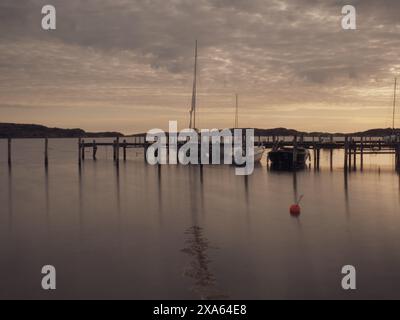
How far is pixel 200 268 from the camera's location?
1262cm

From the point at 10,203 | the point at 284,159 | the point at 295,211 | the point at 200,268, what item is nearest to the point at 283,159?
the point at 284,159

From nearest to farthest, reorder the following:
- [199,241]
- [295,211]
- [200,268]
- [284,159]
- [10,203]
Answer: [200,268], [199,241], [295,211], [10,203], [284,159]

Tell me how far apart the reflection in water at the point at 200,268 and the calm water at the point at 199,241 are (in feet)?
0.13

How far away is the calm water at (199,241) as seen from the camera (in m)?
11.4

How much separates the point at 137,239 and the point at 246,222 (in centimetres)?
577

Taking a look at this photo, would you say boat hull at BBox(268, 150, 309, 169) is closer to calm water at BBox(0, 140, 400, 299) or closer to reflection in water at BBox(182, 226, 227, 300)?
calm water at BBox(0, 140, 400, 299)

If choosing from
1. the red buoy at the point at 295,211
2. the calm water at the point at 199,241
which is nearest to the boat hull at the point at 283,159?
the calm water at the point at 199,241

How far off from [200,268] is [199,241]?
3.77 metres

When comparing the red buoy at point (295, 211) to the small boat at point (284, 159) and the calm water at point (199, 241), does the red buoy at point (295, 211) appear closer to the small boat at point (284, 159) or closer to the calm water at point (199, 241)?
the calm water at point (199, 241)

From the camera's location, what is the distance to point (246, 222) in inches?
795

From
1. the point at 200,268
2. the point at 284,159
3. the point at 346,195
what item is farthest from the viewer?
the point at 284,159

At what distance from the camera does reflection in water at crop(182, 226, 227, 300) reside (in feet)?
35.0

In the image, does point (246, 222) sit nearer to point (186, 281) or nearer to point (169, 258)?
point (169, 258)

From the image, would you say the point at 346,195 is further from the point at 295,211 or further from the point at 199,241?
the point at 199,241
